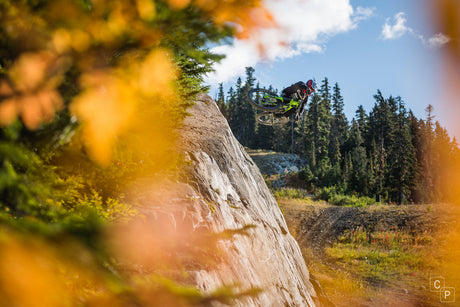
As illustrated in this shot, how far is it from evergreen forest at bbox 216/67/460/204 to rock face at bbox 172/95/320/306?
91.8 ft

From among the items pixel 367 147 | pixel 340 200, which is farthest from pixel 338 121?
pixel 340 200

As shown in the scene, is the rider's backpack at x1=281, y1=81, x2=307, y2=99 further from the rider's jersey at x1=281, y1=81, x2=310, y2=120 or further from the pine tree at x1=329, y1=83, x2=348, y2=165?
the pine tree at x1=329, y1=83, x2=348, y2=165

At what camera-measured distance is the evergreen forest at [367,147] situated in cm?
3512

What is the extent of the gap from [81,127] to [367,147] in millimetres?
63048

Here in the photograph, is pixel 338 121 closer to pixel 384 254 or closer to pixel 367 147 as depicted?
pixel 367 147

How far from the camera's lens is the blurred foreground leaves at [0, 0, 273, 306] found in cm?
154

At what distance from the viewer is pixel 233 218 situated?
5129mm

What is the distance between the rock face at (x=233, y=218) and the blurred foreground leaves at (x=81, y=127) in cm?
111

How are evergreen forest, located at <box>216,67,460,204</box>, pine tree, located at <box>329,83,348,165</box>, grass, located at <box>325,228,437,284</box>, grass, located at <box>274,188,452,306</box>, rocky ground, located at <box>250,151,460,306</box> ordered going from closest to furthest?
grass, located at <box>274,188,452,306</box>, rocky ground, located at <box>250,151,460,306</box>, grass, located at <box>325,228,437,284</box>, evergreen forest, located at <box>216,67,460,204</box>, pine tree, located at <box>329,83,348,165</box>

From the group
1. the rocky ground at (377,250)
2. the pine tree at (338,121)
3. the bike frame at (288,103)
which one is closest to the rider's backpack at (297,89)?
the bike frame at (288,103)

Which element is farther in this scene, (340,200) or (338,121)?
(338,121)

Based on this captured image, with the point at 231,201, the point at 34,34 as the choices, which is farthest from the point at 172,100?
the point at 34,34

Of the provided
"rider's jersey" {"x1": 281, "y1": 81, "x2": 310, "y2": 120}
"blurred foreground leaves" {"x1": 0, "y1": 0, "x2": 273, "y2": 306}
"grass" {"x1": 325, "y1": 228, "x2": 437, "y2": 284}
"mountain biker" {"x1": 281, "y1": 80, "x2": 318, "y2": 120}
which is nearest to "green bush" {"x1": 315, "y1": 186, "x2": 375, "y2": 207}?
"grass" {"x1": 325, "y1": 228, "x2": 437, "y2": 284}

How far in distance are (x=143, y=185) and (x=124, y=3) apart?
2.65 m
